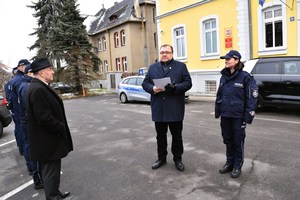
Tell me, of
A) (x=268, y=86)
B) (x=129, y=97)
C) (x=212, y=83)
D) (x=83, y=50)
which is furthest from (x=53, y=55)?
(x=268, y=86)

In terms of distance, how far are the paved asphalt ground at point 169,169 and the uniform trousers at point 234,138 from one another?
251 mm

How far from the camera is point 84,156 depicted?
6.00m

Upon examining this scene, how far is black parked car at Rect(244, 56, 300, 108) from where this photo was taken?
8.66 meters

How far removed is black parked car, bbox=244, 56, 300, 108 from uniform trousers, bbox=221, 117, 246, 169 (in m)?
5.08

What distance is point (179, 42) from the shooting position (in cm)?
1970

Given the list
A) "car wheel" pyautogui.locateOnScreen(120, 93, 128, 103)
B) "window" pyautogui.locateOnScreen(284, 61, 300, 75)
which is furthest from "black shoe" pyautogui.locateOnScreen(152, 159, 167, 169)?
"car wheel" pyautogui.locateOnScreen(120, 93, 128, 103)

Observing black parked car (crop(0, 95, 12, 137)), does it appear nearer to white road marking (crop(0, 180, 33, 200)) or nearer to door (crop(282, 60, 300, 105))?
white road marking (crop(0, 180, 33, 200))

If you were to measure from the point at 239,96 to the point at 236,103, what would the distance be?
11 cm

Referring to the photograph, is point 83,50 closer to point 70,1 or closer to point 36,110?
point 70,1

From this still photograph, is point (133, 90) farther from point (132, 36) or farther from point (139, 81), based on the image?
point (132, 36)

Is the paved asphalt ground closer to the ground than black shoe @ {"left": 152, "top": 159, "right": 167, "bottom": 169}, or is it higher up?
closer to the ground

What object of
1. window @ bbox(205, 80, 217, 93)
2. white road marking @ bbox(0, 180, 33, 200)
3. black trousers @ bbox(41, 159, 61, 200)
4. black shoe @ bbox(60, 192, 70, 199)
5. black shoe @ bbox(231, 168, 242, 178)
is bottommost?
white road marking @ bbox(0, 180, 33, 200)

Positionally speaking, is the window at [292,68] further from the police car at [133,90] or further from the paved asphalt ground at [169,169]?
the police car at [133,90]

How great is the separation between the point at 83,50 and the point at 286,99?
19.8 meters
